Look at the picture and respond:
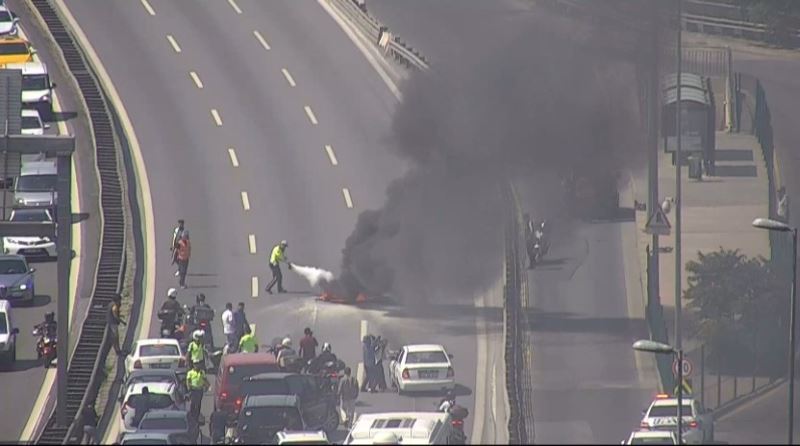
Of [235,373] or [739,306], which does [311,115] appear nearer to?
[739,306]

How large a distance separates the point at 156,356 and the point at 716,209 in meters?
28.4

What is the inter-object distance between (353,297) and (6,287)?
10.00 meters

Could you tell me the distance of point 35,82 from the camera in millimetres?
88500

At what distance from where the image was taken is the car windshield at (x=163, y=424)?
56.4 metres

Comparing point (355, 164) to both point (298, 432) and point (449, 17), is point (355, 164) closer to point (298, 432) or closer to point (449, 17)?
point (449, 17)

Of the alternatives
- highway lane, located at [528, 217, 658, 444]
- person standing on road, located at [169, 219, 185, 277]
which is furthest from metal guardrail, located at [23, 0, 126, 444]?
highway lane, located at [528, 217, 658, 444]

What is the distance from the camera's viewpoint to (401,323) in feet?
233

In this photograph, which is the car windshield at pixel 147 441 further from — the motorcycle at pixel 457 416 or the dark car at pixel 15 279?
the dark car at pixel 15 279

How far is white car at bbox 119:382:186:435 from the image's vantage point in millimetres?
59344

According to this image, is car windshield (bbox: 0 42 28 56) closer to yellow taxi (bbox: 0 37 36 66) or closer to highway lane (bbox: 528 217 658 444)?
yellow taxi (bbox: 0 37 36 66)

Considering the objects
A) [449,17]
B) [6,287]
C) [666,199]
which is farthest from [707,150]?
[6,287]

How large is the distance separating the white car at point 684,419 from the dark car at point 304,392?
24.9 ft

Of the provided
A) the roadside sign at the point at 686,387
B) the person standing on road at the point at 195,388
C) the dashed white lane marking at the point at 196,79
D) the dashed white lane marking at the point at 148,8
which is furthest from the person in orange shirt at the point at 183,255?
the dashed white lane marking at the point at 148,8

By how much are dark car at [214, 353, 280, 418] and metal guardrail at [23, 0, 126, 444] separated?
3520mm
